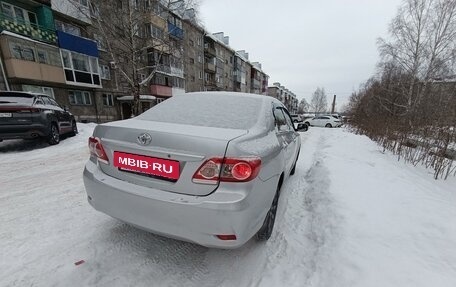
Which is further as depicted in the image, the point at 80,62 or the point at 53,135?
the point at 80,62

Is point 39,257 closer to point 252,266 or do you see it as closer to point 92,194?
point 92,194

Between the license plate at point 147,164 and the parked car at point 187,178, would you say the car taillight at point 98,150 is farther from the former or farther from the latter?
the license plate at point 147,164

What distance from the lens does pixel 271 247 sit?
2273 mm

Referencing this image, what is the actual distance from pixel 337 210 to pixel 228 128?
6.12ft

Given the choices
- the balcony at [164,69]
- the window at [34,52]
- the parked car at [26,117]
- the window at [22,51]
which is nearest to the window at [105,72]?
the window at [34,52]

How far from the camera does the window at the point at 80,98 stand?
17.7 m

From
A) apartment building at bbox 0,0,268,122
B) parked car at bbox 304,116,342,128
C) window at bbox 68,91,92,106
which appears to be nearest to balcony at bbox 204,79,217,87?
apartment building at bbox 0,0,268,122

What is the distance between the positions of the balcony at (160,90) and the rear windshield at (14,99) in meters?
17.9

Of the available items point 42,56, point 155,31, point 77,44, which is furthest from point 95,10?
point 155,31

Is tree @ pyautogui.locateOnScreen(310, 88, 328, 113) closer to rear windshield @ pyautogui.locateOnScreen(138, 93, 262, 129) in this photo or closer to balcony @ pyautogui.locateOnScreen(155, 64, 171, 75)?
balcony @ pyautogui.locateOnScreen(155, 64, 171, 75)

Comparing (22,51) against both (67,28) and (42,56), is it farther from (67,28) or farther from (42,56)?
(67,28)

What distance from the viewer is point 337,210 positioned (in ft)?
9.14

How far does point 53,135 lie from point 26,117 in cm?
114

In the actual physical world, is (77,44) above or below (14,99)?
above
